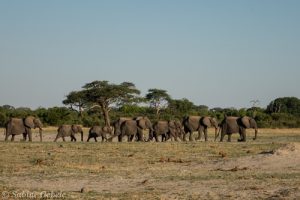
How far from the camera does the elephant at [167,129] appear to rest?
142 feet

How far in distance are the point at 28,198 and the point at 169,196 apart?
3.16 m

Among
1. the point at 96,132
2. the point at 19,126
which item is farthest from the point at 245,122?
the point at 19,126

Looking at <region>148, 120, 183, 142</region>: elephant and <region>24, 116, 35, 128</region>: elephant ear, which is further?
<region>148, 120, 183, 142</region>: elephant

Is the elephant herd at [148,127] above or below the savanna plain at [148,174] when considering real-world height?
above

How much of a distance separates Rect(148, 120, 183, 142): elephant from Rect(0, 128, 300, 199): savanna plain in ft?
45.3

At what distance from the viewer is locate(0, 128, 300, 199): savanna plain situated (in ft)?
49.4

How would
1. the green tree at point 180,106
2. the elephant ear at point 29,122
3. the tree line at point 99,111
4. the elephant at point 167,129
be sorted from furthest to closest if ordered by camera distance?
the green tree at point 180,106
the tree line at point 99,111
the elephant at point 167,129
the elephant ear at point 29,122

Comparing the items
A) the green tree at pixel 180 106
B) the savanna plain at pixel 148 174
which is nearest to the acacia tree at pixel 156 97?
the green tree at pixel 180 106

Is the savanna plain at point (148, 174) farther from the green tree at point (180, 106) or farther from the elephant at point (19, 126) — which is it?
the green tree at point (180, 106)

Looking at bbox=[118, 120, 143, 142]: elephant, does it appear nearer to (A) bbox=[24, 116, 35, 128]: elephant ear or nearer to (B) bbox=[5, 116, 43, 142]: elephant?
(B) bbox=[5, 116, 43, 142]: elephant

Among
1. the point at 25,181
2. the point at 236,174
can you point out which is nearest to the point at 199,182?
the point at 236,174

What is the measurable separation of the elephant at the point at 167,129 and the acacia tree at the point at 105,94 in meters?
27.6

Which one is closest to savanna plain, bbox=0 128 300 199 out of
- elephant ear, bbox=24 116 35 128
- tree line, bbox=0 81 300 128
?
elephant ear, bbox=24 116 35 128

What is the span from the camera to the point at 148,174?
19375 millimetres
